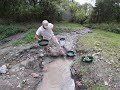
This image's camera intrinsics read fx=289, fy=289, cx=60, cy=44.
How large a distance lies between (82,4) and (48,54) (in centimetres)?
607

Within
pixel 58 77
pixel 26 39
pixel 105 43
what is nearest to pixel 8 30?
pixel 26 39

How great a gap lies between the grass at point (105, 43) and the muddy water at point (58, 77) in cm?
110

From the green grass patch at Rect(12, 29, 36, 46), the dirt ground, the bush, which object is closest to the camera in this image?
the dirt ground

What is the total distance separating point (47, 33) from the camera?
1038cm

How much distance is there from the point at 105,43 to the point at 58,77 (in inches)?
115

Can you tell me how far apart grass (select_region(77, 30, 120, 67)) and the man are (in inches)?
34.3

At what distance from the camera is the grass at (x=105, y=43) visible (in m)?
9.83

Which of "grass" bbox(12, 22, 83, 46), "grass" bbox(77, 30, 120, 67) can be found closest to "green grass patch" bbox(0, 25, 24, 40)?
"grass" bbox(12, 22, 83, 46)

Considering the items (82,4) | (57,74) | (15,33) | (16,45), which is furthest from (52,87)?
(82,4)

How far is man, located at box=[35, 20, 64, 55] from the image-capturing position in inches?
399

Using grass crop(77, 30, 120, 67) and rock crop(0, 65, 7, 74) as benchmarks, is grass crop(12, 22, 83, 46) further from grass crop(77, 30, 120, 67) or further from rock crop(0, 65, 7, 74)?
rock crop(0, 65, 7, 74)

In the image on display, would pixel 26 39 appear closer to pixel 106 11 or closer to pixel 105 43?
pixel 105 43

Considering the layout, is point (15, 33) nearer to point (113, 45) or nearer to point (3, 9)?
point (3, 9)

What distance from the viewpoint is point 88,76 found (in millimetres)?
8602
